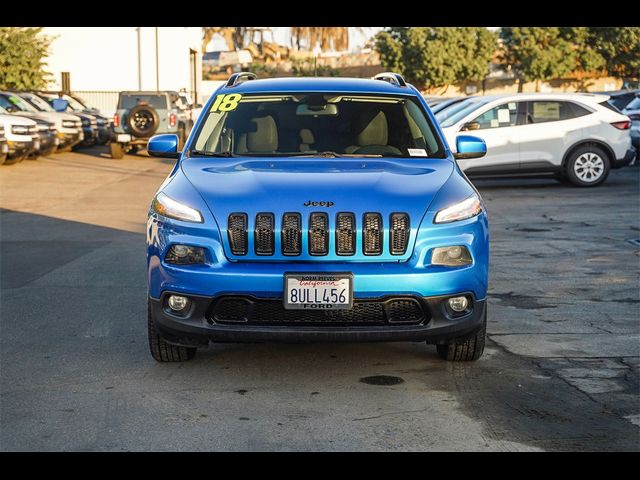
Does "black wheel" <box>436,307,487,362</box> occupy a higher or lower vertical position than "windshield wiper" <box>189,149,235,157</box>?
lower

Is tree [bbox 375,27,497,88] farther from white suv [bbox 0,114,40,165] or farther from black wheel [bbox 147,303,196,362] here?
black wheel [bbox 147,303,196,362]

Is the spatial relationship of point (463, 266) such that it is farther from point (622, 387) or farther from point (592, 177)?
point (592, 177)

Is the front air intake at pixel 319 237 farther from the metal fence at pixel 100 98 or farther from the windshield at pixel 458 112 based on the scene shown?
the metal fence at pixel 100 98

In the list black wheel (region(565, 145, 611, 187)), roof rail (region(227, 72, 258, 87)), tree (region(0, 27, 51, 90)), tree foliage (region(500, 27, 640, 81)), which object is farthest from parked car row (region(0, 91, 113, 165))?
tree foliage (region(500, 27, 640, 81))

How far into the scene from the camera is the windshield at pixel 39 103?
29.2 meters

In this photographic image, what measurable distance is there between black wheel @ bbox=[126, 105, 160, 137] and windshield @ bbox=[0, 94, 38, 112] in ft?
8.32

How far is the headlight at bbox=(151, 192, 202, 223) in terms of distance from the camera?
607cm

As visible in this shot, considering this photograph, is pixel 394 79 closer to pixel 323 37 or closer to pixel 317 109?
pixel 317 109

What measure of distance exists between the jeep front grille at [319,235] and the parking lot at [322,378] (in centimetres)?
78

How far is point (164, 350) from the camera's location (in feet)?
21.3

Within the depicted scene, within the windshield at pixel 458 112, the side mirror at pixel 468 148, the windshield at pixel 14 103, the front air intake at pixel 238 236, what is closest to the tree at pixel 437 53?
the windshield at pixel 14 103

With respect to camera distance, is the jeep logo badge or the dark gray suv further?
the dark gray suv
